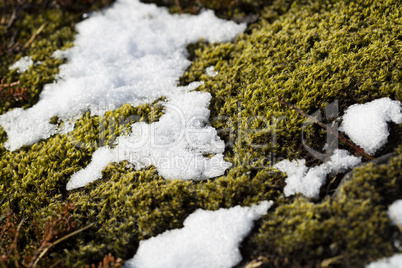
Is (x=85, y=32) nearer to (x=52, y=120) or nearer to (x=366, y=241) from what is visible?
(x=52, y=120)

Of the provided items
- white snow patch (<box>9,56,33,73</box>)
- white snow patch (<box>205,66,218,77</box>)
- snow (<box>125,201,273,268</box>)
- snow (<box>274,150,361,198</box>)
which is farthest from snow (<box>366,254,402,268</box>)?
white snow patch (<box>9,56,33,73</box>)

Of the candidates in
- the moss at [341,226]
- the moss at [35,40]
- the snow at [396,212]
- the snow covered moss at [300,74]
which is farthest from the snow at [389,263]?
the moss at [35,40]

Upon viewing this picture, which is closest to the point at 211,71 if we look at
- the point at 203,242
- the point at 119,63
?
the point at 119,63

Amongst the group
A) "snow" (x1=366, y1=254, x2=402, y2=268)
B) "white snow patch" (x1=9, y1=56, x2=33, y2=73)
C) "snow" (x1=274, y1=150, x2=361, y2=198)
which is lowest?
"white snow patch" (x1=9, y1=56, x2=33, y2=73)

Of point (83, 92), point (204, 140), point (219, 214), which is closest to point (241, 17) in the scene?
point (204, 140)

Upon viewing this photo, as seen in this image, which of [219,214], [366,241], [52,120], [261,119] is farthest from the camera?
[52,120]

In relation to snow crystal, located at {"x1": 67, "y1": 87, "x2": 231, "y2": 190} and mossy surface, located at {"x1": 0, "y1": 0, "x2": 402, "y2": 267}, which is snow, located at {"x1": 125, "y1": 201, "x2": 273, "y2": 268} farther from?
snow crystal, located at {"x1": 67, "y1": 87, "x2": 231, "y2": 190}
